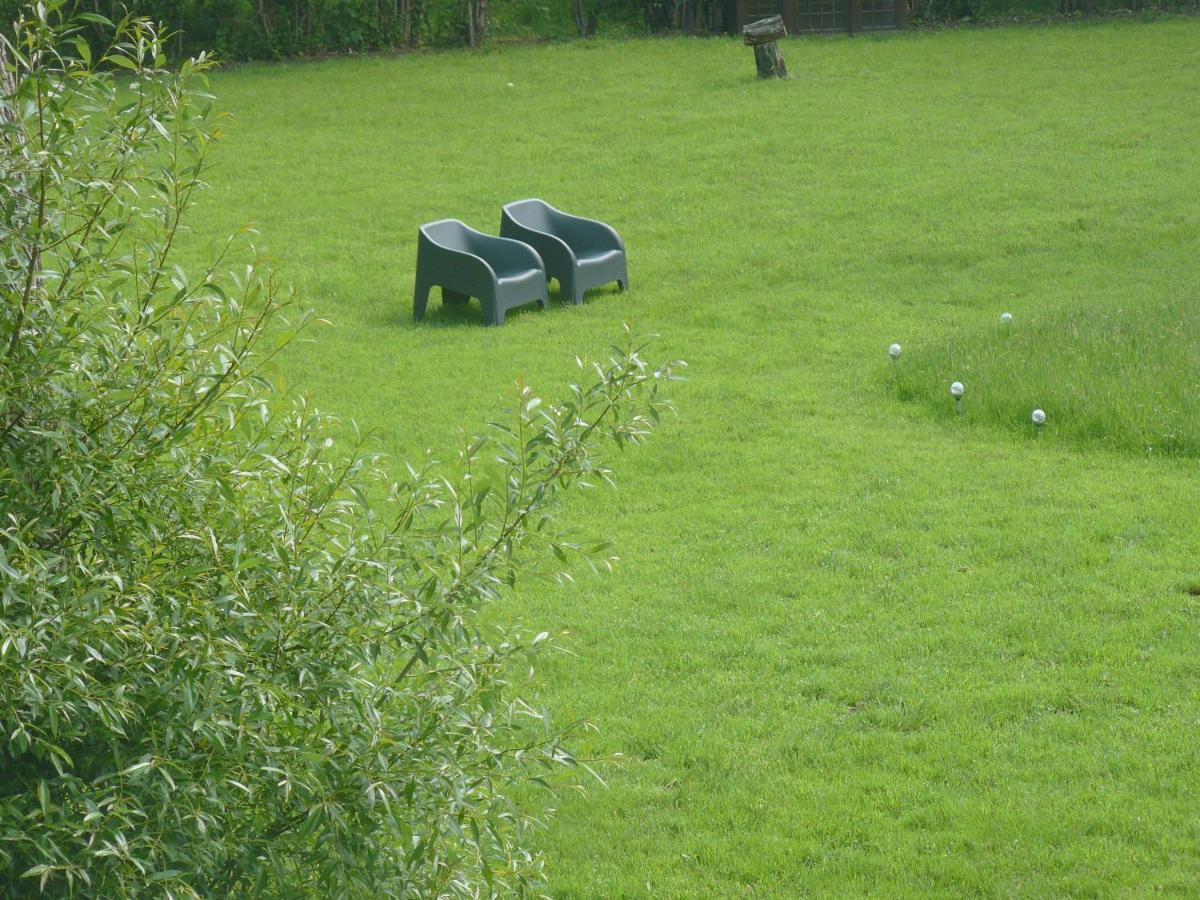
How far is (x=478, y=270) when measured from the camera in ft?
45.9

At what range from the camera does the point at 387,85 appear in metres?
26.4

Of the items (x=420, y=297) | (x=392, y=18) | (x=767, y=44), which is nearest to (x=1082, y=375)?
(x=420, y=297)

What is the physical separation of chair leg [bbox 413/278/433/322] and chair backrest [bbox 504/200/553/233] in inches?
61.3

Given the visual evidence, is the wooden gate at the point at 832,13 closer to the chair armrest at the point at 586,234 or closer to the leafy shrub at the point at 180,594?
the chair armrest at the point at 586,234

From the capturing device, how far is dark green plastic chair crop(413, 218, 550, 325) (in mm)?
14039

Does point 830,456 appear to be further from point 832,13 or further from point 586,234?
point 832,13

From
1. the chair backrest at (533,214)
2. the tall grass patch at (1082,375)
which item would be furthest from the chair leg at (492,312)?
the tall grass patch at (1082,375)

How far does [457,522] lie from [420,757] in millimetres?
657

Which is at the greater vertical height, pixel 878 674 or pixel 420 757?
pixel 420 757

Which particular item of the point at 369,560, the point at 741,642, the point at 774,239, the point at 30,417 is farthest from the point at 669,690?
the point at 774,239

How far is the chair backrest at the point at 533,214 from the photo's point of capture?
1544 centimetres

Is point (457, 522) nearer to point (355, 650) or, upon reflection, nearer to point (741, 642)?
point (355, 650)

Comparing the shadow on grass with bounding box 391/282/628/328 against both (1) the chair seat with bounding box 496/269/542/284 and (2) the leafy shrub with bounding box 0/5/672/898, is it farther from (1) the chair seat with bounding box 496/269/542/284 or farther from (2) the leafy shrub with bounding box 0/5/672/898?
(2) the leafy shrub with bounding box 0/5/672/898

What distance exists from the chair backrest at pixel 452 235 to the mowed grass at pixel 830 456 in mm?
788
